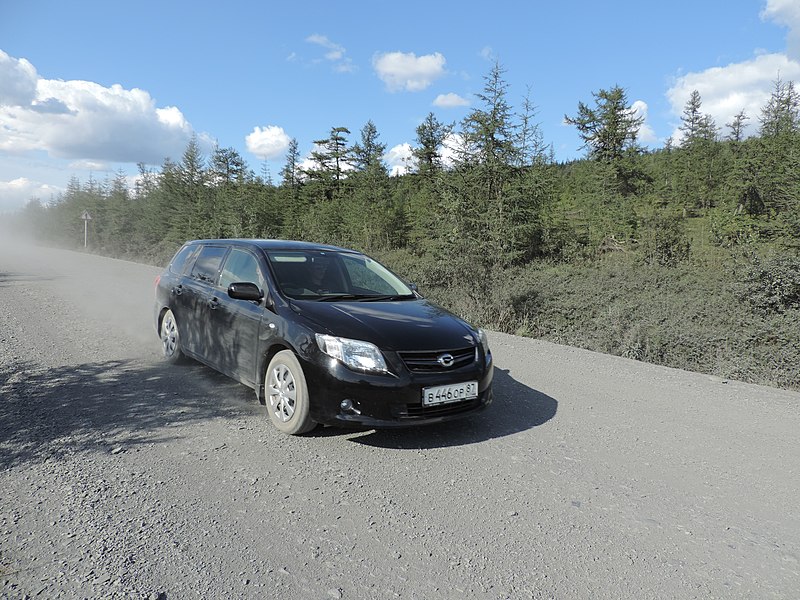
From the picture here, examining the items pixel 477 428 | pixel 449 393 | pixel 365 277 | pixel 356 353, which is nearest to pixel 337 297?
pixel 365 277

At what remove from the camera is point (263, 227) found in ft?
104

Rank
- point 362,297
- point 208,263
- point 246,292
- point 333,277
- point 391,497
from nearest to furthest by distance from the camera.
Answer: point 391,497, point 246,292, point 362,297, point 333,277, point 208,263

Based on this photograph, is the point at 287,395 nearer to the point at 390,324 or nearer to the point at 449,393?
the point at 390,324

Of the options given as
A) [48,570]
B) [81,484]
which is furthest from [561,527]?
[81,484]

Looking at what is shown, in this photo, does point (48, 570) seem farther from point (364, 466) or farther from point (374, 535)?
point (364, 466)

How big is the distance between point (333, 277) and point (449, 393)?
1965 millimetres

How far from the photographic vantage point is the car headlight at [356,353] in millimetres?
4020

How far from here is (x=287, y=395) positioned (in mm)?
4418

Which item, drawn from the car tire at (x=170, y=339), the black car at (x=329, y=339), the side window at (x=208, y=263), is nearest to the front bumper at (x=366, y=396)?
the black car at (x=329, y=339)

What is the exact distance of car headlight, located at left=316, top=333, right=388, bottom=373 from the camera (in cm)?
402

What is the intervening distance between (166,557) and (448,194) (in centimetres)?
1519

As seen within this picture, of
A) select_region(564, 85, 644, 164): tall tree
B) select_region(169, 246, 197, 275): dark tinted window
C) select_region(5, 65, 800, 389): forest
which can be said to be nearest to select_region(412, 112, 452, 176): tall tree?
select_region(5, 65, 800, 389): forest

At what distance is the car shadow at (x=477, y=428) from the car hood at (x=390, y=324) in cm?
80

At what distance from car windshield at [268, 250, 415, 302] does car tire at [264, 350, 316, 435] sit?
2.26ft
